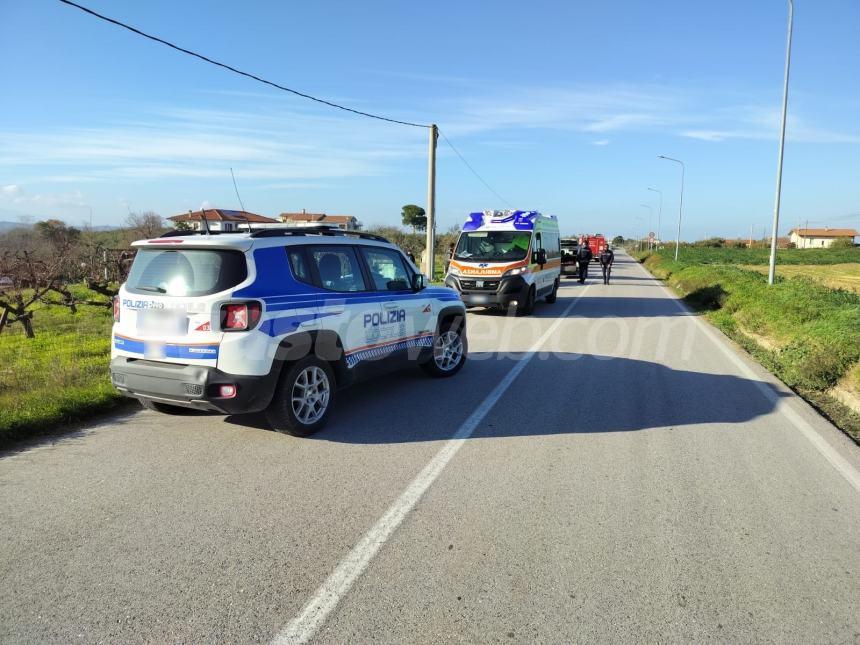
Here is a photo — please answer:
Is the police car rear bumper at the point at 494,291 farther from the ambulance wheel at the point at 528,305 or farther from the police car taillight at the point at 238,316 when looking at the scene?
the police car taillight at the point at 238,316

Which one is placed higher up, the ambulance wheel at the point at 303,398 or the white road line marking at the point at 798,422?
the ambulance wheel at the point at 303,398

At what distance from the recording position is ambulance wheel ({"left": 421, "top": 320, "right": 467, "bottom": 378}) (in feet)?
25.6

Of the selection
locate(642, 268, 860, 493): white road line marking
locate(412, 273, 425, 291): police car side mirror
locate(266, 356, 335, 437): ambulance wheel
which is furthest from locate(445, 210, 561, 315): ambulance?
locate(266, 356, 335, 437): ambulance wheel

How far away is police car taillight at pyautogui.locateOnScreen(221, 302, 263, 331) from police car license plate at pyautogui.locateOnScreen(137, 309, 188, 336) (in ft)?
1.16

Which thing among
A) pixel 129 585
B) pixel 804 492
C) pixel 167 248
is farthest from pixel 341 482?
pixel 804 492

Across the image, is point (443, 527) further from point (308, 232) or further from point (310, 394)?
point (308, 232)

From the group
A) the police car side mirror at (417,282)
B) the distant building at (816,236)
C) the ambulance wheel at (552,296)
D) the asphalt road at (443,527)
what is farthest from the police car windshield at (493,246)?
the distant building at (816,236)

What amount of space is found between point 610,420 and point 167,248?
180 inches

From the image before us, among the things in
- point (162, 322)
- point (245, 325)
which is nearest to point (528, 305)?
point (245, 325)

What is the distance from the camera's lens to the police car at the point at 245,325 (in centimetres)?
489

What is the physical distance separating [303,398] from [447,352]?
299 centimetres

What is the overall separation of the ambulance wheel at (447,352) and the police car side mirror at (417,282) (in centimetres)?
69

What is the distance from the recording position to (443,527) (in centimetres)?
377

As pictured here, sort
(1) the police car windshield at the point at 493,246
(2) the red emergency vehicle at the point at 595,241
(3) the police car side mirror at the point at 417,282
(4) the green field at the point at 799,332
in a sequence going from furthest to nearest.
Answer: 1. (2) the red emergency vehicle at the point at 595,241
2. (1) the police car windshield at the point at 493,246
3. (4) the green field at the point at 799,332
4. (3) the police car side mirror at the point at 417,282
